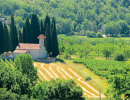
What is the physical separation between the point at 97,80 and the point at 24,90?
778 inches

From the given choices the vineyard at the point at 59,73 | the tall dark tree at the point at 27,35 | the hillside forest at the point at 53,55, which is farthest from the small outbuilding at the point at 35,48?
the tall dark tree at the point at 27,35

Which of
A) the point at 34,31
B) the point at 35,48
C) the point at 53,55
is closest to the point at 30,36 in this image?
the point at 34,31

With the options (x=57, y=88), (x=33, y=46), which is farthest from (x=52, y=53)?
(x=57, y=88)

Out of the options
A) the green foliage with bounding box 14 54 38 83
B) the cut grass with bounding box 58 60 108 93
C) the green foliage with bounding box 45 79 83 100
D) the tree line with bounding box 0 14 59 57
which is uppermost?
the tree line with bounding box 0 14 59 57

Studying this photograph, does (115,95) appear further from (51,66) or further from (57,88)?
(51,66)

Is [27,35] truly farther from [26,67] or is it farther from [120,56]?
[26,67]

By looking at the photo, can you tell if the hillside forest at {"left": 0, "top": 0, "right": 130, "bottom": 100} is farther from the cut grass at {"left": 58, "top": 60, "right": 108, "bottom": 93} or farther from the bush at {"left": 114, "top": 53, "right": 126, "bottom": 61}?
the cut grass at {"left": 58, "top": 60, "right": 108, "bottom": 93}

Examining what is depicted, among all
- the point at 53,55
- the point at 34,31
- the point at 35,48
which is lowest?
the point at 53,55

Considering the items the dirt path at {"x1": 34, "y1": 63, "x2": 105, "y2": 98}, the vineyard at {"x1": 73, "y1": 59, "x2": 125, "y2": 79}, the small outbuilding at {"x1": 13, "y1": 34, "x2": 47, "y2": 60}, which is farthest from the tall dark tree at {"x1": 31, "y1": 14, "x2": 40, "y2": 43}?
the vineyard at {"x1": 73, "y1": 59, "x2": 125, "y2": 79}

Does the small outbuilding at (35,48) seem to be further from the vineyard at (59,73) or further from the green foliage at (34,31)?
the green foliage at (34,31)

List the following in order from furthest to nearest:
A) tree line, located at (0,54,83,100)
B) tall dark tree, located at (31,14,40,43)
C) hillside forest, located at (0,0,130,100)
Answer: tall dark tree, located at (31,14,40,43) → hillside forest, located at (0,0,130,100) → tree line, located at (0,54,83,100)

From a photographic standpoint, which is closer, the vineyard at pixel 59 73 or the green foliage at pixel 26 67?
the green foliage at pixel 26 67

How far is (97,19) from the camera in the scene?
19750cm

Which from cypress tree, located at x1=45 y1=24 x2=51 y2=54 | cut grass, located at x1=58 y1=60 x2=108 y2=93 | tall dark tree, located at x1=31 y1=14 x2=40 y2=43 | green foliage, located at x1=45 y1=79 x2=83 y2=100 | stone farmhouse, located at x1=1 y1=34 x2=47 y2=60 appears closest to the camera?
green foliage, located at x1=45 y1=79 x2=83 y2=100
